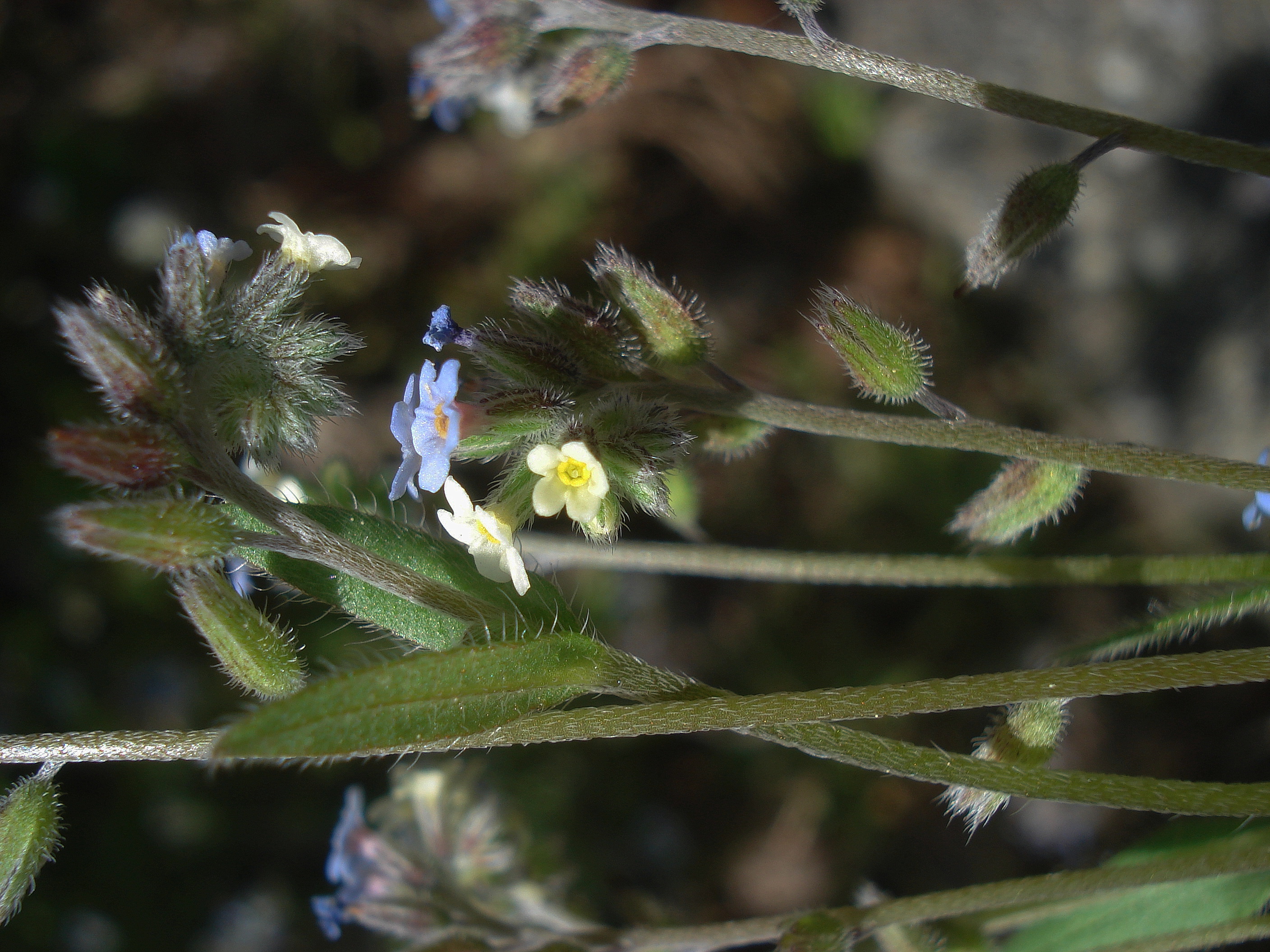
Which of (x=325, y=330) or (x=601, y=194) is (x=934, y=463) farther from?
(x=325, y=330)

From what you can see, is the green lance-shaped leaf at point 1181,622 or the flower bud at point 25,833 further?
the green lance-shaped leaf at point 1181,622

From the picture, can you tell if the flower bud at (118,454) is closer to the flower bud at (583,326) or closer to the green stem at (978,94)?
the flower bud at (583,326)

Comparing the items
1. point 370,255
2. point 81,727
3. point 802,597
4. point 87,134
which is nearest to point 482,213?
point 370,255

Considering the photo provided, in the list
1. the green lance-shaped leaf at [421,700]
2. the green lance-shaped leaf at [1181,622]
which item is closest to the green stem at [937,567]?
the green lance-shaped leaf at [1181,622]

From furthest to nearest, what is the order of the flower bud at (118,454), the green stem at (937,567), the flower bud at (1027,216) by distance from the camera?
the green stem at (937,567)
the flower bud at (1027,216)
the flower bud at (118,454)

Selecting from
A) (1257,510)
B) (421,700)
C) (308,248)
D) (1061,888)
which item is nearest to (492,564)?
(421,700)

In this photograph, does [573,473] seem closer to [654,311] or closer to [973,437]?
[654,311]
